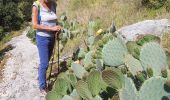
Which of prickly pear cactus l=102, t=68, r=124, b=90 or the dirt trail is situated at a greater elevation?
prickly pear cactus l=102, t=68, r=124, b=90

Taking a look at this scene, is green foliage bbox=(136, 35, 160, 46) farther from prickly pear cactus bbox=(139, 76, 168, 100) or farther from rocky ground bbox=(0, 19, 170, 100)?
rocky ground bbox=(0, 19, 170, 100)

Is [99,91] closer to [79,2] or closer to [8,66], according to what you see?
[8,66]

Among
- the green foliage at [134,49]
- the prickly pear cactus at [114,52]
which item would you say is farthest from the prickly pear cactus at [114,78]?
the prickly pear cactus at [114,52]

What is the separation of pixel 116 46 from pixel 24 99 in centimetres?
405

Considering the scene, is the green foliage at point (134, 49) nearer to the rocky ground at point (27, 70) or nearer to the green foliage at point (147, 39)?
the green foliage at point (147, 39)

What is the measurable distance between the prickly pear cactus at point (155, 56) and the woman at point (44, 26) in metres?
3.64

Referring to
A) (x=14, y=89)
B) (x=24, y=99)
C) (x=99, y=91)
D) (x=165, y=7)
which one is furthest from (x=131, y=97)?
(x=165, y=7)

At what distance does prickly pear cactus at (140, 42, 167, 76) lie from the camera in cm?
364

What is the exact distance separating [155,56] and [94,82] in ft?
2.50

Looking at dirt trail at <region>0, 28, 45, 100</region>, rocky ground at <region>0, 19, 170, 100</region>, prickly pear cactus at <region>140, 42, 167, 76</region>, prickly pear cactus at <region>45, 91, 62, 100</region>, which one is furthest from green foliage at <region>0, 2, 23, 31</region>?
prickly pear cactus at <region>140, 42, 167, 76</region>

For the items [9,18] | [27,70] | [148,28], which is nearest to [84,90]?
[148,28]

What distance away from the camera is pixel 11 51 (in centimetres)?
1391

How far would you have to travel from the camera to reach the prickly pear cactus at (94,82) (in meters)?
4.14

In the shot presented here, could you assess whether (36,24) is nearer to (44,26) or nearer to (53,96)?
(44,26)
